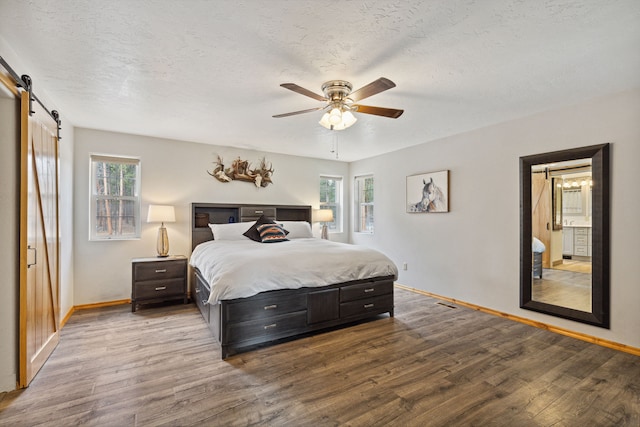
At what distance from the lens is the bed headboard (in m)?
4.74

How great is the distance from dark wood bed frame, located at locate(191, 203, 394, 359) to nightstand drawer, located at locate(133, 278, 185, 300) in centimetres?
42

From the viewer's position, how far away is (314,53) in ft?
7.14

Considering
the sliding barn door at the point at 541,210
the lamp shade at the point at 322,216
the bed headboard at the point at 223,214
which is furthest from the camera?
the lamp shade at the point at 322,216

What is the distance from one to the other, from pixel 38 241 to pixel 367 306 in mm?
3205

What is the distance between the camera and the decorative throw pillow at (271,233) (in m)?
4.34

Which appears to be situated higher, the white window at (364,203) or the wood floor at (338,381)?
the white window at (364,203)

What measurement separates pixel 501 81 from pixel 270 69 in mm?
2026

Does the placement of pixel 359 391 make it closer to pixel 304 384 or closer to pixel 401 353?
pixel 304 384

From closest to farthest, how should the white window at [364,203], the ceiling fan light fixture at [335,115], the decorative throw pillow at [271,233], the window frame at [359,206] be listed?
1. the ceiling fan light fixture at [335,115]
2. the decorative throw pillow at [271,233]
3. the white window at [364,203]
4. the window frame at [359,206]

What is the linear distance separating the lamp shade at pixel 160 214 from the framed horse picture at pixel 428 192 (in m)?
3.79

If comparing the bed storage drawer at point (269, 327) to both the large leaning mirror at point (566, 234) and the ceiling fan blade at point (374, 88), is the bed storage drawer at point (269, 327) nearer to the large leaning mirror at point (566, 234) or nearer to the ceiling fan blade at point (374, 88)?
the ceiling fan blade at point (374, 88)

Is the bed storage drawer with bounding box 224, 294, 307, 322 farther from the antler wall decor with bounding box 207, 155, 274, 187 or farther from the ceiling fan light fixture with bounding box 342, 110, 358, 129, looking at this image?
the antler wall decor with bounding box 207, 155, 274, 187

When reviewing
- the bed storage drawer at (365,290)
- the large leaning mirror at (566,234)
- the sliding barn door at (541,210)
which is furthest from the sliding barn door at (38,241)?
the sliding barn door at (541,210)

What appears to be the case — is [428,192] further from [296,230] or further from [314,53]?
[314,53]
